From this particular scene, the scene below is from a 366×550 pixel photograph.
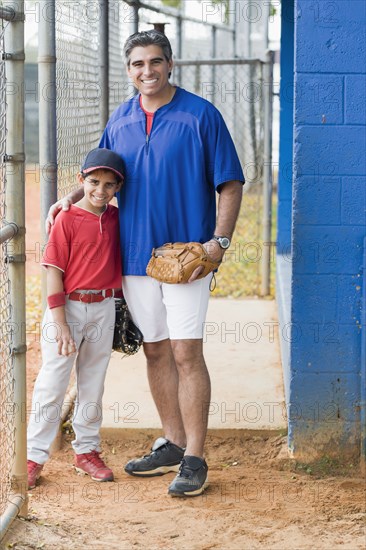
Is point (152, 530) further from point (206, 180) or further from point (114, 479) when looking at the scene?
point (206, 180)

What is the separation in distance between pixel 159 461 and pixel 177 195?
142 centimetres

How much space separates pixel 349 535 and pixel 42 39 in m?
2.94

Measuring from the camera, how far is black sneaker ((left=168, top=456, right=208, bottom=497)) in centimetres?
454

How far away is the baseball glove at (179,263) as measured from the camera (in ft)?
14.3

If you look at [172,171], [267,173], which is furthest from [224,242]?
[267,173]

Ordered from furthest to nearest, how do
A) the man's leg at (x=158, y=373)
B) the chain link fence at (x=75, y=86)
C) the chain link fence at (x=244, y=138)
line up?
1. the chain link fence at (x=244, y=138)
2. the chain link fence at (x=75, y=86)
3. the man's leg at (x=158, y=373)

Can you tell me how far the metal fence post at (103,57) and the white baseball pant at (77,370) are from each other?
185cm

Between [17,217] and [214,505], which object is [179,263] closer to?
[17,217]

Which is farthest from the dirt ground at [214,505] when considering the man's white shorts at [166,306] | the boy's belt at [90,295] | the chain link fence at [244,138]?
the chain link fence at [244,138]

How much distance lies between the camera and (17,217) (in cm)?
386

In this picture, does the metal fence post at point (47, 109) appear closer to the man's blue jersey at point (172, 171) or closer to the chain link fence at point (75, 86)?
the chain link fence at point (75, 86)

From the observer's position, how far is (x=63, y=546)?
3.87 m

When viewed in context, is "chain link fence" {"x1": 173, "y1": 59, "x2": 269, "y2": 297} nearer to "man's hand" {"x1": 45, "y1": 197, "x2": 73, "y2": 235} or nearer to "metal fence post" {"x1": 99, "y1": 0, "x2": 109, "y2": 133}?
"metal fence post" {"x1": 99, "y1": 0, "x2": 109, "y2": 133}

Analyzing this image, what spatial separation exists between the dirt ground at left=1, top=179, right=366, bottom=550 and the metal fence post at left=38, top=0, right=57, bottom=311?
1362 millimetres
